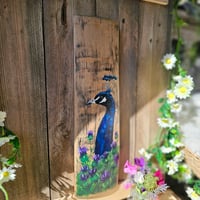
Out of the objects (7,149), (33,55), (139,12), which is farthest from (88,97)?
(139,12)

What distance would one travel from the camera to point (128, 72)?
1205 mm

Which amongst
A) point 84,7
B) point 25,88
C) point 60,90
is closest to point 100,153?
point 60,90

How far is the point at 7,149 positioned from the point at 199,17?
4.29 feet

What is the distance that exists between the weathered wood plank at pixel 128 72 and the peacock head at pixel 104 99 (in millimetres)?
112

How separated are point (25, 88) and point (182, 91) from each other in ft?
2.59

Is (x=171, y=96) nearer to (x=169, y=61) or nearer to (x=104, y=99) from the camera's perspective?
(x=169, y=61)

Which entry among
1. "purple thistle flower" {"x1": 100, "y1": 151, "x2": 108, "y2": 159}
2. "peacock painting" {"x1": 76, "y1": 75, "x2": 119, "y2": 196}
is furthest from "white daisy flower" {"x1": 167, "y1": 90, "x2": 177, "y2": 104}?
"purple thistle flower" {"x1": 100, "y1": 151, "x2": 108, "y2": 159}

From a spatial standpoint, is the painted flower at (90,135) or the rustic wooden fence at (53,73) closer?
the rustic wooden fence at (53,73)

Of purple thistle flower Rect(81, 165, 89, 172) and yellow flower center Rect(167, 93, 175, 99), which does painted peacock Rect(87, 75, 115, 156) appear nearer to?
purple thistle flower Rect(81, 165, 89, 172)

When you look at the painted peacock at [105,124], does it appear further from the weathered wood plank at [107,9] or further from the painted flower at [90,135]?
the weathered wood plank at [107,9]

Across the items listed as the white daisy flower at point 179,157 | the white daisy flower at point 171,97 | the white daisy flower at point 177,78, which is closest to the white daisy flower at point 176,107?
the white daisy flower at point 171,97

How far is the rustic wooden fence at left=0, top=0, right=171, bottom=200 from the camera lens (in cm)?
94

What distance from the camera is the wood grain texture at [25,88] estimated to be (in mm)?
914

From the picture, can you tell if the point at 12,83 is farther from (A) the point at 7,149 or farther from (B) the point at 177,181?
(B) the point at 177,181
